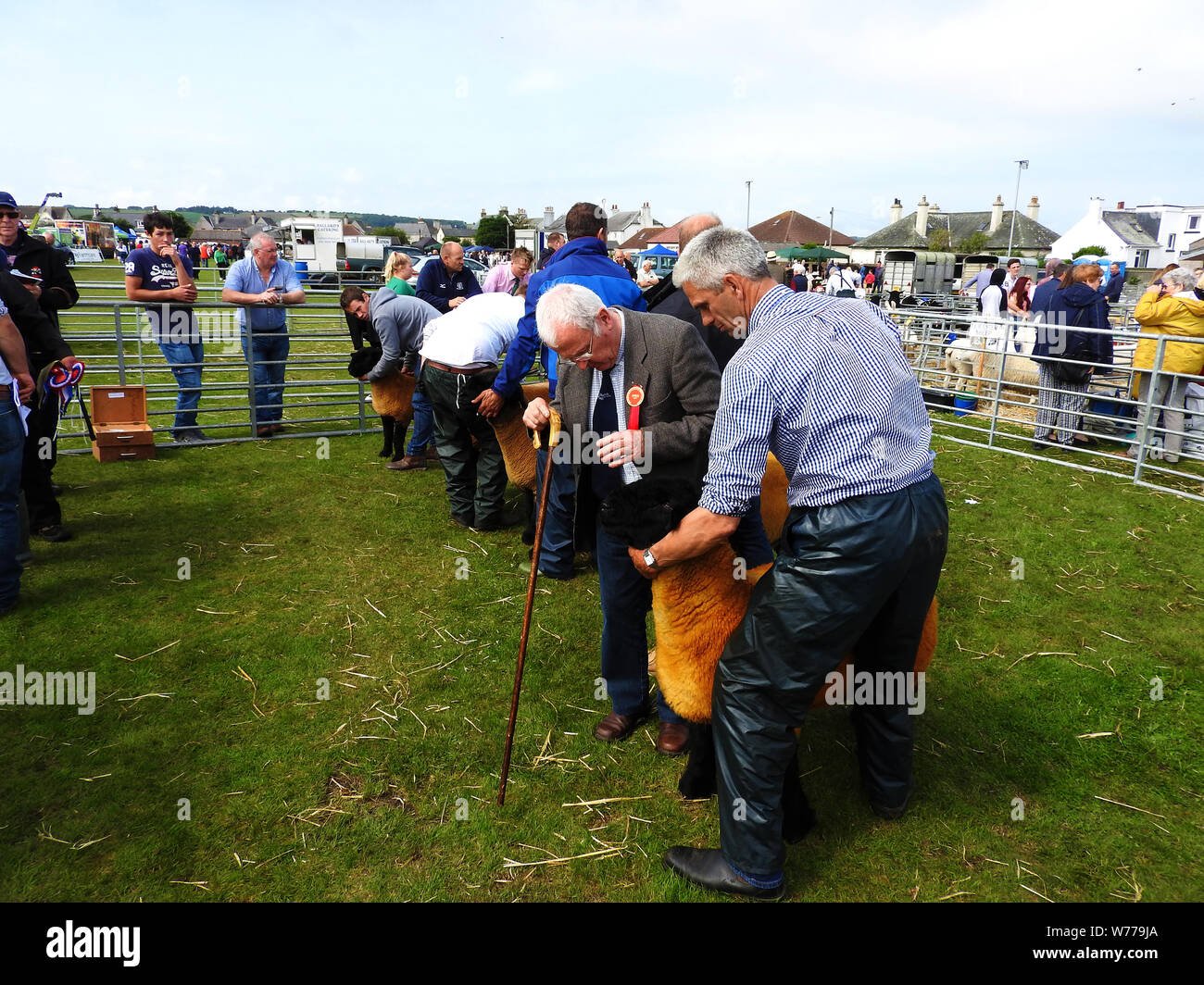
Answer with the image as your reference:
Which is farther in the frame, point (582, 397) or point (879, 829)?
point (582, 397)

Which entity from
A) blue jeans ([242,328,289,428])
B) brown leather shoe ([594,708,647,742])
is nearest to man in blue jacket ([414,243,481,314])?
blue jeans ([242,328,289,428])

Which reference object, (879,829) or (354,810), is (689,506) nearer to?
(879,829)

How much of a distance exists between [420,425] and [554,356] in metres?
2.95

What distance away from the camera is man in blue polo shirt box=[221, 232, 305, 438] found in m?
8.98

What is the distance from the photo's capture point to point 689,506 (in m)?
3.33

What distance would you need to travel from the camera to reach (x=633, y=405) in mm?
3490

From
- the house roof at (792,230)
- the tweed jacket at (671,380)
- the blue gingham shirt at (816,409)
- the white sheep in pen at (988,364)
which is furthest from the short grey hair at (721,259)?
the house roof at (792,230)

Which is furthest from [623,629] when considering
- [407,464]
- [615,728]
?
[407,464]

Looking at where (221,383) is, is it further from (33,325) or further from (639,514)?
(639,514)

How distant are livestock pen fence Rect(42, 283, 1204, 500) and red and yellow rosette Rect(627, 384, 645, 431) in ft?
18.2

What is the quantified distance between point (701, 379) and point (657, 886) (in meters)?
2.09

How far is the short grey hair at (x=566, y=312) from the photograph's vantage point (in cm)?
326

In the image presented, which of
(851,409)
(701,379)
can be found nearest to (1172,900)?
(851,409)
